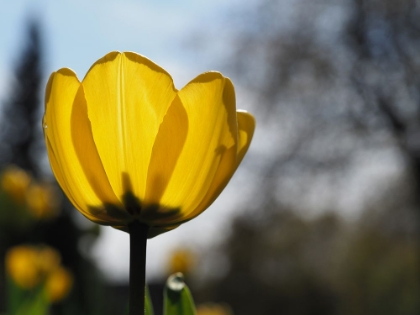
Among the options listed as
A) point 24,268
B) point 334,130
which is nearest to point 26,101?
point 334,130

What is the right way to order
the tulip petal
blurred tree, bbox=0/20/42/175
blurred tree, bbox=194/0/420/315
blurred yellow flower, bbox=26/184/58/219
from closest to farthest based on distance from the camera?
the tulip petal → blurred yellow flower, bbox=26/184/58/219 → blurred tree, bbox=194/0/420/315 → blurred tree, bbox=0/20/42/175

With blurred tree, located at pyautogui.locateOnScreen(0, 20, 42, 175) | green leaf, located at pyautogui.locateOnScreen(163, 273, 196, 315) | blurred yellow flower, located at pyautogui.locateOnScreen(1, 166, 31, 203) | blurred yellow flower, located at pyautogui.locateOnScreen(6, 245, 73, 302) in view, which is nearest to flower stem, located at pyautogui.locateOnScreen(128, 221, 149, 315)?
green leaf, located at pyautogui.locateOnScreen(163, 273, 196, 315)

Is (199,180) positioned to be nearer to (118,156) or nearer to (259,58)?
(118,156)

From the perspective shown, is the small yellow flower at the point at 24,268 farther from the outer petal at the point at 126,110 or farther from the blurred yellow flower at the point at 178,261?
the outer petal at the point at 126,110

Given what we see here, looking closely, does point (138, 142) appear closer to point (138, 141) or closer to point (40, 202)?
point (138, 141)

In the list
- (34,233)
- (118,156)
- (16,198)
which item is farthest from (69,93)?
(34,233)

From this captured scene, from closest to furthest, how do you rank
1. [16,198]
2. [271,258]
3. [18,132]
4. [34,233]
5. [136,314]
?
[136,314] < [16,198] < [34,233] < [271,258] < [18,132]

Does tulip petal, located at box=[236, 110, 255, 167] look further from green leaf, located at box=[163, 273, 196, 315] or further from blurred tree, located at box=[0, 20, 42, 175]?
blurred tree, located at box=[0, 20, 42, 175]
